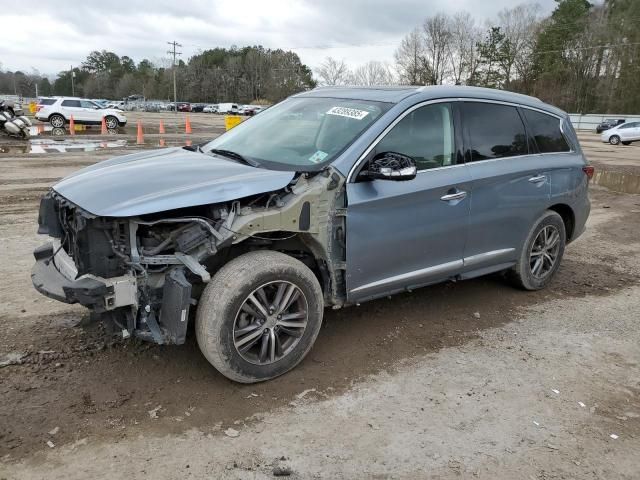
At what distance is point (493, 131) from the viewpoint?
471cm

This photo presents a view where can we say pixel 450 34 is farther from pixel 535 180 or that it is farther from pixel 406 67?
pixel 535 180

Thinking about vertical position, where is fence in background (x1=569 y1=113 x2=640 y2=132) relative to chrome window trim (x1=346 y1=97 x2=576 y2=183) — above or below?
above

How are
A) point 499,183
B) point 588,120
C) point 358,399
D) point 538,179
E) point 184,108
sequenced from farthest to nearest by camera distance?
point 184,108 → point 588,120 → point 538,179 → point 499,183 → point 358,399

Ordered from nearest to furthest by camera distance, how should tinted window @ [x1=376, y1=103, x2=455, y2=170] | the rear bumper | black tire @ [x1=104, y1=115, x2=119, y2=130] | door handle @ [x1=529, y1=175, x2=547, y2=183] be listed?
1. the rear bumper
2. tinted window @ [x1=376, y1=103, x2=455, y2=170]
3. door handle @ [x1=529, y1=175, x2=547, y2=183]
4. black tire @ [x1=104, y1=115, x2=119, y2=130]

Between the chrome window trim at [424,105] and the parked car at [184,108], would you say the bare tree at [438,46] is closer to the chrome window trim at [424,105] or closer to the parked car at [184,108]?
the parked car at [184,108]

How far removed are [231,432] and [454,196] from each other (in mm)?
2413

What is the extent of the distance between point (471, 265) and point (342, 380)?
165 centimetres

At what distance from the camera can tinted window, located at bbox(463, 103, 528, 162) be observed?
4.52 meters

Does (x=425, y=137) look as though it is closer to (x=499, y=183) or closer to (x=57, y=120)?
(x=499, y=183)

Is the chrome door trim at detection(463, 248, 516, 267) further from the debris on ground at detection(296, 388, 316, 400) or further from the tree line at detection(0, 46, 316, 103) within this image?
the tree line at detection(0, 46, 316, 103)

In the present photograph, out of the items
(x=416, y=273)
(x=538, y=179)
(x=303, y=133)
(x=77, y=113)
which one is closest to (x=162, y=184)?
(x=303, y=133)

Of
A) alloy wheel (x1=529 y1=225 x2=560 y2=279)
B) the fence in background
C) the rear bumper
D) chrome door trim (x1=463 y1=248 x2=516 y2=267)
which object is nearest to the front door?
chrome door trim (x1=463 y1=248 x2=516 y2=267)

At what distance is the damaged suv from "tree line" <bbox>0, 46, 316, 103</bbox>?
10008 cm

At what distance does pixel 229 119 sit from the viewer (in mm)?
28125
